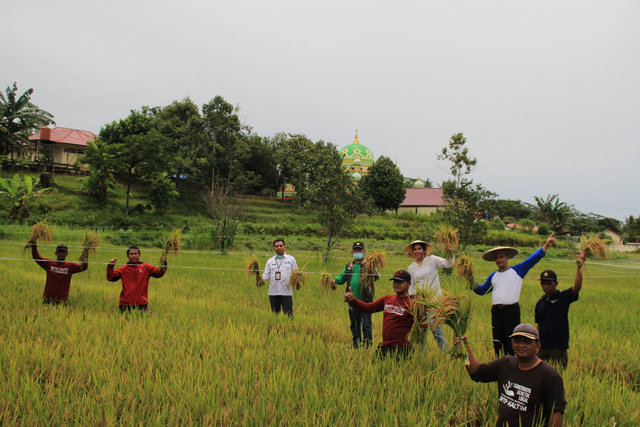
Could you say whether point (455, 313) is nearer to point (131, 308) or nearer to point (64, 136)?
point (131, 308)

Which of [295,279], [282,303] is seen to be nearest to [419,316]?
[295,279]

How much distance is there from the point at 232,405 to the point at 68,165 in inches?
1499

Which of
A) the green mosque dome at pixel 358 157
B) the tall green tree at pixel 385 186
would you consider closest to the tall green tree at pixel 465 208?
the tall green tree at pixel 385 186

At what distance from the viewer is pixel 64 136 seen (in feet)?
122

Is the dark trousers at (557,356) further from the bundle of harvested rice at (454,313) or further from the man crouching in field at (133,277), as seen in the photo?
the man crouching in field at (133,277)

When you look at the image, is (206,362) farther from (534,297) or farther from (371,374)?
(534,297)

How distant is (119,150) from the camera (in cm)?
2738

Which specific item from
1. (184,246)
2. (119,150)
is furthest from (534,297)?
(119,150)

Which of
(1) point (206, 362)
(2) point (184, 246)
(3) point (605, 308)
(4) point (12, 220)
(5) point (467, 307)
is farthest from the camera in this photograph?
(4) point (12, 220)

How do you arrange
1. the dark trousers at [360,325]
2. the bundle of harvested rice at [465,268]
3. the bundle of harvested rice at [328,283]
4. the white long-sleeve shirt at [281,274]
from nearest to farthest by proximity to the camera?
the dark trousers at [360,325], the bundle of harvested rice at [465,268], the bundle of harvested rice at [328,283], the white long-sleeve shirt at [281,274]

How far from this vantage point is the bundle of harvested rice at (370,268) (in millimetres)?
5414

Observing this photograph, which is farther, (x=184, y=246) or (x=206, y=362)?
(x=184, y=246)

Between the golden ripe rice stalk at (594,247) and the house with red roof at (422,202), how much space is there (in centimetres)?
4347

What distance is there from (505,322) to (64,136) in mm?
42844
